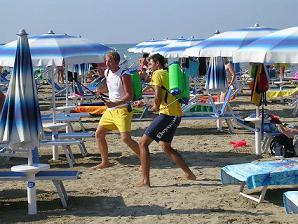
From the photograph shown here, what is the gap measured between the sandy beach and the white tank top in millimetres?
1065

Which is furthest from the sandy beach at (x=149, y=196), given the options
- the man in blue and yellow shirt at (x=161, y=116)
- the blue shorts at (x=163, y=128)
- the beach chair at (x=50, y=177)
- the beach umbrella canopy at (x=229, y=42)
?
the beach umbrella canopy at (x=229, y=42)

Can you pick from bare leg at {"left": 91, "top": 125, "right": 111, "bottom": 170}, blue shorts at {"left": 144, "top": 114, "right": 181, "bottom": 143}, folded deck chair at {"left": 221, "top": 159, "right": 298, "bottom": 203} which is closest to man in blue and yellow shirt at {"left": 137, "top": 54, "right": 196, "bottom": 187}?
blue shorts at {"left": 144, "top": 114, "right": 181, "bottom": 143}

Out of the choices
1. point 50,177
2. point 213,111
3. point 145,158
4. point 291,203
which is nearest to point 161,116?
point 145,158

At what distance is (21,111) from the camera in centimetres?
602

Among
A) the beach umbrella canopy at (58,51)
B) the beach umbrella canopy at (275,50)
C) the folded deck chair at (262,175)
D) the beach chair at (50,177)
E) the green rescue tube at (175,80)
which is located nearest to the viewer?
the beach chair at (50,177)

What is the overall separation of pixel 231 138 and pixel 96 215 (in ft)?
18.6

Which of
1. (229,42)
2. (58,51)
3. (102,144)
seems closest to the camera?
(102,144)

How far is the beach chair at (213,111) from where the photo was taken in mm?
11570

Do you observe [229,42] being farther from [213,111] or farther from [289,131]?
[289,131]

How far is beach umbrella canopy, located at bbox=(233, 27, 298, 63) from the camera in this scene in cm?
700

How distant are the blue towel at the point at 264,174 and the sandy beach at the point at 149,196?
0.23m

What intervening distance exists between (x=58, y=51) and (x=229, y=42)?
324 centimetres

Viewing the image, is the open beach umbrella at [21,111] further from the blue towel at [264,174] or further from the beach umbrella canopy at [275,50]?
the beach umbrella canopy at [275,50]

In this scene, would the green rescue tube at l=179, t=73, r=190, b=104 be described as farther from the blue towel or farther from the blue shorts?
the blue towel
